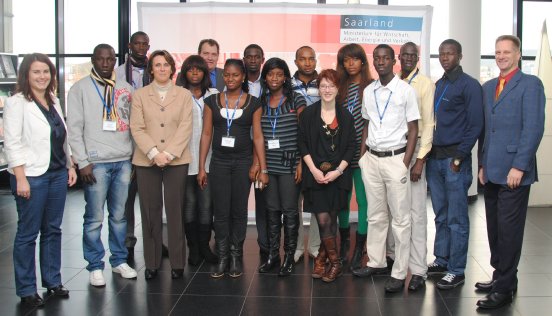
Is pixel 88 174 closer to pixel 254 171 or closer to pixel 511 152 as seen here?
pixel 254 171

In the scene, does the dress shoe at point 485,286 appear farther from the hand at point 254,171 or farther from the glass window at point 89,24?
the glass window at point 89,24

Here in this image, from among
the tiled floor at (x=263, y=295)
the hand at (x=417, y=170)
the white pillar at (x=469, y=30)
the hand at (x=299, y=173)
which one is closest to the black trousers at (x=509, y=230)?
the tiled floor at (x=263, y=295)

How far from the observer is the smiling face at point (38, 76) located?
377 centimetres

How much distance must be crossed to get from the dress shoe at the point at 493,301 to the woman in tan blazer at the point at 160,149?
212 centimetres

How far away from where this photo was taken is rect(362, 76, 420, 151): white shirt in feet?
13.2

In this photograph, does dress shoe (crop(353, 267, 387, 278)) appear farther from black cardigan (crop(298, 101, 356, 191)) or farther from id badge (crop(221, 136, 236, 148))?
id badge (crop(221, 136, 236, 148))

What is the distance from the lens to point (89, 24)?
341 inches

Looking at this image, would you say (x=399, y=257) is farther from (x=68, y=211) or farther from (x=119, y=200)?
(x=68, y=211)

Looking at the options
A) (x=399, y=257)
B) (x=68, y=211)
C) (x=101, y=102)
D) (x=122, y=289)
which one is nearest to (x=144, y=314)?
(x=122, y=289)

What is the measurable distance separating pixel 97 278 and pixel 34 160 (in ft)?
3.38

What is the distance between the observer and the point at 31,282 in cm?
393

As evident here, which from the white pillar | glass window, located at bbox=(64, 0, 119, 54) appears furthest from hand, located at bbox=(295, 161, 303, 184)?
glass window, located at bbox=(64, 0, 119, 54)

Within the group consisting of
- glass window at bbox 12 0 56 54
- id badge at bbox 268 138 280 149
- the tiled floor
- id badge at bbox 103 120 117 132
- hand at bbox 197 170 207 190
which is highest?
glass window at bbox 12 0 56 54

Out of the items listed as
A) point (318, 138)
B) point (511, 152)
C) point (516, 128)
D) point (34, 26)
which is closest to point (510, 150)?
point (511, 152)
